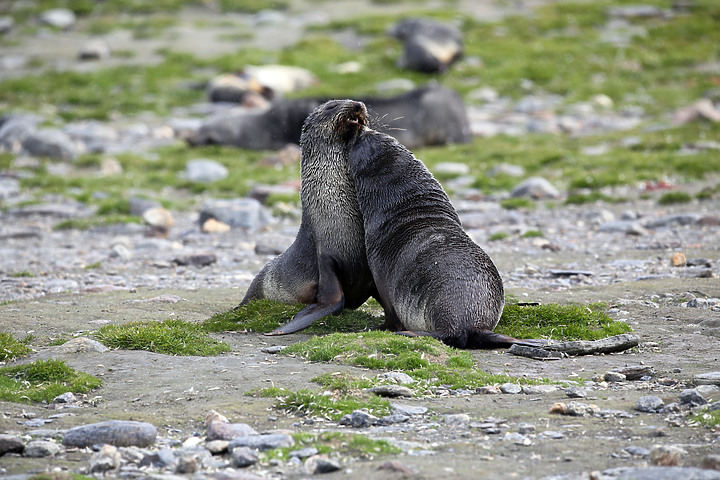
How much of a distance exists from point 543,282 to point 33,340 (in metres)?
5.60

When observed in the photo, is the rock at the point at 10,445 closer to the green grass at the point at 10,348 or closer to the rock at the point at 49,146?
the green grass at the point at 10,348

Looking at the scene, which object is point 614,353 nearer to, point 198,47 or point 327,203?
point 327,203

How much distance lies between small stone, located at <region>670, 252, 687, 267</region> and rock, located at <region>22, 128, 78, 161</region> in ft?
44.3

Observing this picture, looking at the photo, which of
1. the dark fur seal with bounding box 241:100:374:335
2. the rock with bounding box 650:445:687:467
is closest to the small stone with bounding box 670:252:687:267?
the dark fur seal with bounding box 241:100:374:335

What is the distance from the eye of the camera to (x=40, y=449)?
4828 mm

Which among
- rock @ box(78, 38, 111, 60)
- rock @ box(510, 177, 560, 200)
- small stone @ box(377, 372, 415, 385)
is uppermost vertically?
rock @ box(78, 38, 111, 60)

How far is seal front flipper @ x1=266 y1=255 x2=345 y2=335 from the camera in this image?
8.18 meters

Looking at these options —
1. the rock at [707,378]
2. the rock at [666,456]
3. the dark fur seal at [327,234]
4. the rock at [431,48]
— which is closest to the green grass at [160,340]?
the dark fur seal at [327,234]

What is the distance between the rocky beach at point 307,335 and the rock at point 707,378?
2.1 inches

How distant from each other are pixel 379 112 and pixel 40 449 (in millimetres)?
14575

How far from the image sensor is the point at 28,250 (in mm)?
13484

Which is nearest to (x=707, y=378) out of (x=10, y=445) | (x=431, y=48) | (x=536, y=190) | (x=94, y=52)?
(x=10, y=445)

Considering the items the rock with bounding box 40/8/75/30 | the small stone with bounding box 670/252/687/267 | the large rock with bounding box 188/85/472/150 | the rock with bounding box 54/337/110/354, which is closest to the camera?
the rock with bounding box 54/337/110/354

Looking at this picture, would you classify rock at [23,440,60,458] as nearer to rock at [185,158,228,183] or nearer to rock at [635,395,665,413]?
rock at [635,395,665,413]
